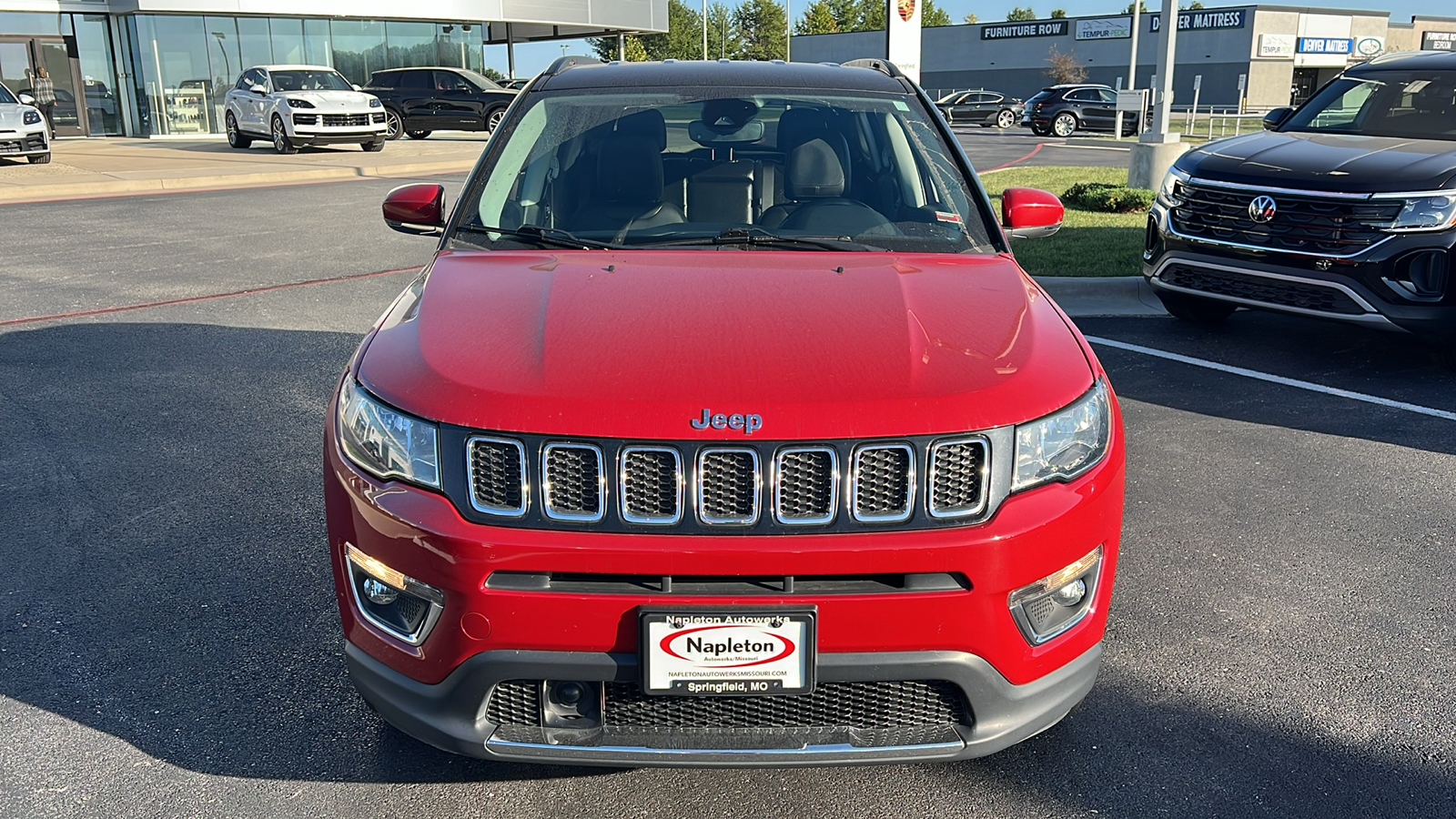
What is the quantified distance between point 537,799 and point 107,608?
1812 millimetres

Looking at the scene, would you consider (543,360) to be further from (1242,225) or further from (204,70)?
(204,70)

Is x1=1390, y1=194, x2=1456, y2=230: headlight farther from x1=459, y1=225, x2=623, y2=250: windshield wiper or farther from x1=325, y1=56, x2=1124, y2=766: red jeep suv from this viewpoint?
x1=459, y1=225, x2=623, y2=250: windshield wiper

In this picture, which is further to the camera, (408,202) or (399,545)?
(408,202)

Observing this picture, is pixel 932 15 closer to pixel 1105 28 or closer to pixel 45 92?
pixel 1105 28

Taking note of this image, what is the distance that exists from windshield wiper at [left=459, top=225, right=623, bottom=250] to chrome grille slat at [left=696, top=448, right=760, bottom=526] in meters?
1.29

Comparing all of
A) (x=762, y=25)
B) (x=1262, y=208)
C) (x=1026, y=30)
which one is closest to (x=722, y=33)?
(x=762, y=25)

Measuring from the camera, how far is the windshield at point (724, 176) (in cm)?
363

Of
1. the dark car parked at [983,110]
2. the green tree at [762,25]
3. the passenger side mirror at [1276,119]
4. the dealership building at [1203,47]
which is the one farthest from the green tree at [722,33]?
the passenger side mirror at [1276,119]

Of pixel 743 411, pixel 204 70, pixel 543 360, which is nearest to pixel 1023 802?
pixel 743 411

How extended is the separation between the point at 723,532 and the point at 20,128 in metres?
22.2

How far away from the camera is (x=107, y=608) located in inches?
148

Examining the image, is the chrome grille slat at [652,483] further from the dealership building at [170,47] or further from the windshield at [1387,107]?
the dealership building at [170,47]

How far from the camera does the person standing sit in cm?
3055

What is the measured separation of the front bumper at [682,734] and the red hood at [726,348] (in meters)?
0.46
